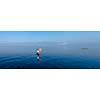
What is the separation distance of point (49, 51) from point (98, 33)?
2.67 ft

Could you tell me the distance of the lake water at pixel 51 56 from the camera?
314 centimetres

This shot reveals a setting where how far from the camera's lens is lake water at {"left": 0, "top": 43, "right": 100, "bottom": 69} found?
3.14 m

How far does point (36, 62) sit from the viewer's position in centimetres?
316

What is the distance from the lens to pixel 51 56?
3215 mm
